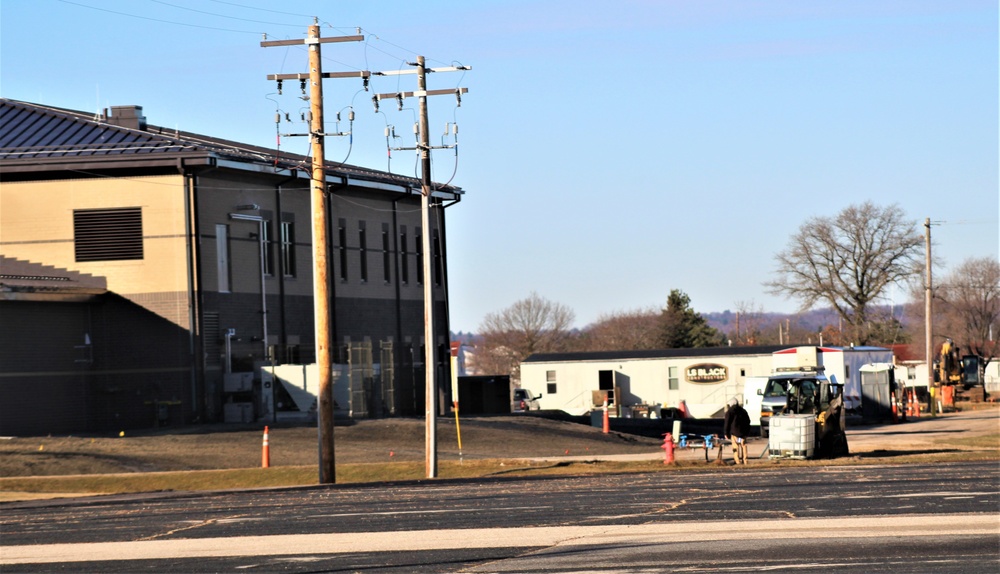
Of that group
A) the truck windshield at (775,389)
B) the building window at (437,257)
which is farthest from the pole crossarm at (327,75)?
the building window at (437,257)

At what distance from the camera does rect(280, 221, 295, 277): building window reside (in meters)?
47.3

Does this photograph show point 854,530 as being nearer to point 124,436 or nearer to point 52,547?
point 52,547

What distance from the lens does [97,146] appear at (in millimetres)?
42812

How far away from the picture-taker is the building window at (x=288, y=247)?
47.3 metres

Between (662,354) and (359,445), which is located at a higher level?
(662,354)

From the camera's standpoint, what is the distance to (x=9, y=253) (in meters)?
42.3

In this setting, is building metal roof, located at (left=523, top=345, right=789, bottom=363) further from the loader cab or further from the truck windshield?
the loader cab

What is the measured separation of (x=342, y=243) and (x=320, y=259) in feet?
75.0

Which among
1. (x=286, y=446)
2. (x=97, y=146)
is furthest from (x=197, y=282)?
(x=286, y=446)

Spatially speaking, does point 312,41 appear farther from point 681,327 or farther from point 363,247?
point 681,327

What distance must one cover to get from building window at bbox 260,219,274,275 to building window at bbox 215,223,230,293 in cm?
220

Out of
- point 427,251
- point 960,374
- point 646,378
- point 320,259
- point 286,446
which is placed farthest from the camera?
point 960,374

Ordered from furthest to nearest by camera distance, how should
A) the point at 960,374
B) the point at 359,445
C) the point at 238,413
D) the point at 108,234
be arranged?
the point at 960,374, the point at 238,413, the point at 108,234, the point at 359,445

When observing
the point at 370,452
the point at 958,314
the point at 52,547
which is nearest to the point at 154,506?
the point at 52,547
